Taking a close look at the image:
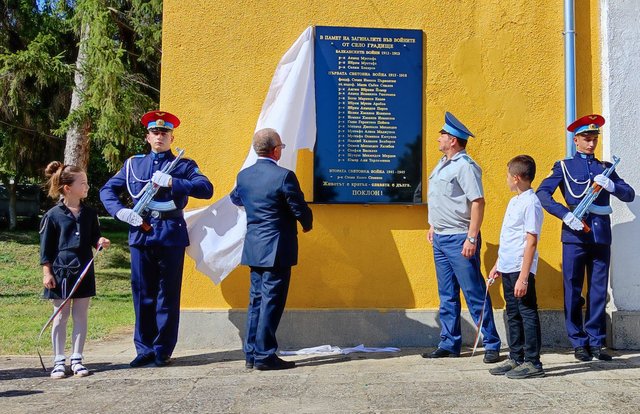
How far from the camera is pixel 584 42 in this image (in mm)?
6680

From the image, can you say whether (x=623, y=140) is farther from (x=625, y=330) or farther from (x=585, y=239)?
(x=625, y=330)

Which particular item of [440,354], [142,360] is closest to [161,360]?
[142,360]

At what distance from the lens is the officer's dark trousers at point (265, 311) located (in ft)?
17.7

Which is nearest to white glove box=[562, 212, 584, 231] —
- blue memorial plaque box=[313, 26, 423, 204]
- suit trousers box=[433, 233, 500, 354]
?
suit trousers box=[433, 233, 500, 354]

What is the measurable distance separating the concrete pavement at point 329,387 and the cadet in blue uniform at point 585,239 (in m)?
0.28

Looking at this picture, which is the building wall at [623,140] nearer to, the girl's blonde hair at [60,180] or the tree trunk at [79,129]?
the girl's blonde hair at [60,180]

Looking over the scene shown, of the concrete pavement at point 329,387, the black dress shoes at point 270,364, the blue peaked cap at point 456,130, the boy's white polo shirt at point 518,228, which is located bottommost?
the concrete pavement at point 329,387

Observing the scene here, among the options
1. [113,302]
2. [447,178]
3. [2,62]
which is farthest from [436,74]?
[2,62]

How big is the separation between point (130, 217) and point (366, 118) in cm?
242

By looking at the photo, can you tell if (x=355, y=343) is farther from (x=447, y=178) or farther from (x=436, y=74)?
(x=436, y=74)

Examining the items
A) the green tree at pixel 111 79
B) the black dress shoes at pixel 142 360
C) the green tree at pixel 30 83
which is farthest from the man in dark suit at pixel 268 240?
the green tree at pixel 30 83

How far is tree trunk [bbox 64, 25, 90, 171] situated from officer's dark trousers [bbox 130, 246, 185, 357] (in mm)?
8049

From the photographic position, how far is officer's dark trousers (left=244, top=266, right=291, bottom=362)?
5.38 m

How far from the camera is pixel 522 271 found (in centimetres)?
491
